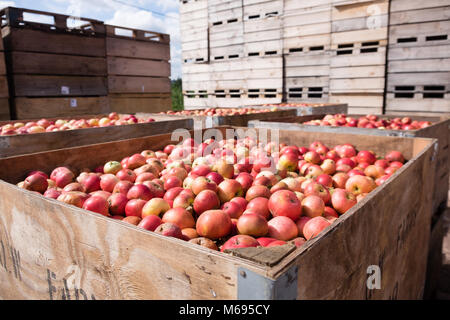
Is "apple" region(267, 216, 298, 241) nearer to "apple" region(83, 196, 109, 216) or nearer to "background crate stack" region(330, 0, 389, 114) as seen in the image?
"apple" region(83, 196, 109, 216)

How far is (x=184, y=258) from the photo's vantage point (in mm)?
980

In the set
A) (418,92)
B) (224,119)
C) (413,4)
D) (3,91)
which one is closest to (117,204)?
(224,119)

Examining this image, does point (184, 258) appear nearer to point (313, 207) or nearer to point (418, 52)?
point (313, 207)

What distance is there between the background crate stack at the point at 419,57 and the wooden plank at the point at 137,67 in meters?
4.64

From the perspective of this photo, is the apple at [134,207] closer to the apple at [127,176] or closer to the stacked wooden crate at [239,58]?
the apple at [127,176]

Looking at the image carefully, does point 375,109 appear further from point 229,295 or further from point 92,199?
point 229,295

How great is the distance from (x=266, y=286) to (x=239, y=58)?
8.80m

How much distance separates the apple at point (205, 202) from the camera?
1.79 meters

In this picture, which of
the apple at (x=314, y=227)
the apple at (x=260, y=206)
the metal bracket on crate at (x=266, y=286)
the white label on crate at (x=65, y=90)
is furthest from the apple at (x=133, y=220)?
the white label on crate at (x=65, y=90)

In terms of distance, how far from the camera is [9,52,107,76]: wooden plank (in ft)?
18.3

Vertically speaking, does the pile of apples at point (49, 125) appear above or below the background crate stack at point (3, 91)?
below

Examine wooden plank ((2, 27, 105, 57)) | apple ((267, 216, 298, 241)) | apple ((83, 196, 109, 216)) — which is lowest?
apple ((267, 216, 298, 241))

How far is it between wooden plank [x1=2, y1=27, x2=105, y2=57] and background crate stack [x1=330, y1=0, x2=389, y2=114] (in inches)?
188

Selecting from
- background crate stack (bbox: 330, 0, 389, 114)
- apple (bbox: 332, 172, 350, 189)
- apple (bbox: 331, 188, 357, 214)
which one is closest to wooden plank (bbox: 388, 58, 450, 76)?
background crate stack (bbox: 330, 0, 389, 114)
